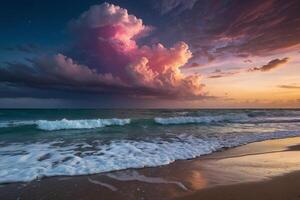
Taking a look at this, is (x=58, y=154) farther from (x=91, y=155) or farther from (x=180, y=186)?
(x=180, y=186)

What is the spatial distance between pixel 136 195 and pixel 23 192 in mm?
2211

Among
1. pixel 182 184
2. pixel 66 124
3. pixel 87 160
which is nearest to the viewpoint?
pixel 182 184

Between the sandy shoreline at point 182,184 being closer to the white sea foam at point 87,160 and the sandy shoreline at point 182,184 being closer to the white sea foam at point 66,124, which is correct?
the white sea foam at point 87,160

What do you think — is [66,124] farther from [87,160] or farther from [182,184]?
[182,184]

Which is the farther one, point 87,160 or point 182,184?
point 87,160

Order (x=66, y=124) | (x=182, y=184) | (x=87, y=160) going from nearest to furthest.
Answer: (x=182, y=184)
(x=87, y=160)
(x=66, y=124)

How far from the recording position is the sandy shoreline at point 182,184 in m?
4.99

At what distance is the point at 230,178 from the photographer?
6051mm

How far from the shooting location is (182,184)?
5.68 meters

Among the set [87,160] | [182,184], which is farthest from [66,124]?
[182,184]

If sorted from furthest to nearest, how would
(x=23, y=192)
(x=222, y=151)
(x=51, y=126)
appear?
(x=51, y=126)
(x=222, y=151)
(x=23, y=192)

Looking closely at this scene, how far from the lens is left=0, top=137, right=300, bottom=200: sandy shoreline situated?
4992mm

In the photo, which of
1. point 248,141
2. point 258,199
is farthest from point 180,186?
point 248,141

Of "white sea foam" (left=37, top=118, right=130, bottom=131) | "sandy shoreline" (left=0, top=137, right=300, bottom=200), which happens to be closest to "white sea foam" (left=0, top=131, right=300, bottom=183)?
"sandy shoreline" (left=0, top=137, right=300, bottom=200)
